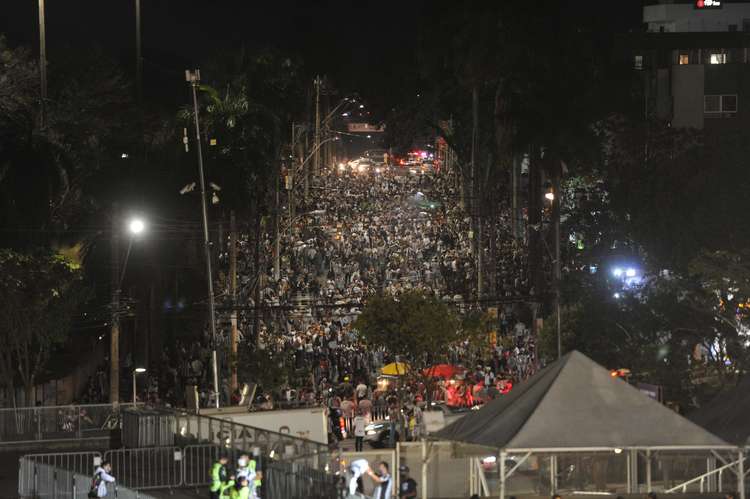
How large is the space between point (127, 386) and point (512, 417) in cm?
3222

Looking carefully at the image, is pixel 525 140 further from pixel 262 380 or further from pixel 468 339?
pixel 262 380

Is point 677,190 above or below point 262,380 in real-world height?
above

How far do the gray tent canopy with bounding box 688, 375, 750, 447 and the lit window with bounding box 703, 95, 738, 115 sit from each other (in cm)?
5645

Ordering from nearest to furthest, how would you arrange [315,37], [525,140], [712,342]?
[712,342]
[525,140]
[315,37]

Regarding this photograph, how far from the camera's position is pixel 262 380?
41.1m

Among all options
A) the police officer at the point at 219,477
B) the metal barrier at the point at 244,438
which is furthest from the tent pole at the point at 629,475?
the police officer at the point at 219,477

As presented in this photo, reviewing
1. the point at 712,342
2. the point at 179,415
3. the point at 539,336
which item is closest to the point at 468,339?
the point at 539,336

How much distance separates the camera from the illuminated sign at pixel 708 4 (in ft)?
291

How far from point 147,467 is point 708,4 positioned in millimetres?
77317

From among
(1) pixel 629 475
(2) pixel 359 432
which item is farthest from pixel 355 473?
(2) pixel 359 432

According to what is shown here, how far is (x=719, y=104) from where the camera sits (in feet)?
247

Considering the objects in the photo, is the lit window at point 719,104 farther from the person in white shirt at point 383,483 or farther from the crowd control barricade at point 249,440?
the person in white shirt at point 383,483

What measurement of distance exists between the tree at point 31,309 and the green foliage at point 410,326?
8.83 m

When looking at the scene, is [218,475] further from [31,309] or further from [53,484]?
[31,309]
